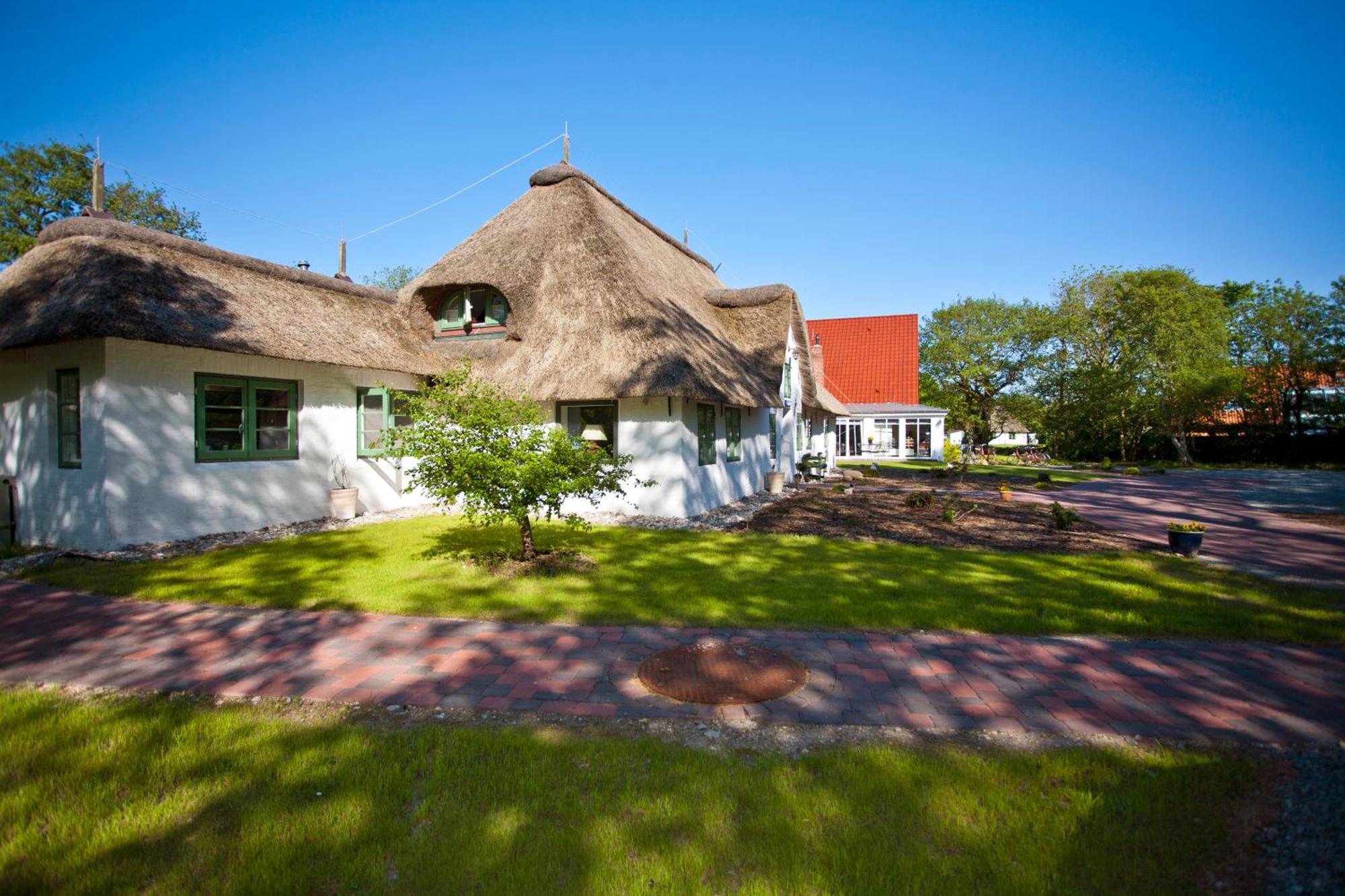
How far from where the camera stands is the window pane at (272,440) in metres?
10.4

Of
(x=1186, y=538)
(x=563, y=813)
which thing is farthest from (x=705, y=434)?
(x=563, y=813)

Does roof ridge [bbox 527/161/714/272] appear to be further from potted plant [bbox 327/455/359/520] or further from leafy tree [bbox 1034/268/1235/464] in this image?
leafy tree [bbox 1034/268/1235/464]

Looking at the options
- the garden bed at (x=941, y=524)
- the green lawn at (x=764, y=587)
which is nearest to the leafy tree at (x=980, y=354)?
the garden bed at (x=941, y=524)

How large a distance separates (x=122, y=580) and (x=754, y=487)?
12.9 metres

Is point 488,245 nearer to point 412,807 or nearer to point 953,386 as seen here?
point 412,807

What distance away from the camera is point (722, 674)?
4395 millimetres

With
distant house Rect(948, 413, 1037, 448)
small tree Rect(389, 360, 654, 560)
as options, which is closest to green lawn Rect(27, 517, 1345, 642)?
small tree Rect(389, 360, 654, 560)

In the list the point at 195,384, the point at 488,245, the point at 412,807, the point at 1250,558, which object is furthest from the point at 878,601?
the point at 488,245

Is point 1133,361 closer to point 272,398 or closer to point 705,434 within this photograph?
point 705,434

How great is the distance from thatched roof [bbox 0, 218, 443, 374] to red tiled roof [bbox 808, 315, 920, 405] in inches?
1031

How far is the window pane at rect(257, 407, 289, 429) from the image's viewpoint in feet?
34.1

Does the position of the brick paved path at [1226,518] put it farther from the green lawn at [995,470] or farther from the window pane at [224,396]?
the window pane at [224,396]

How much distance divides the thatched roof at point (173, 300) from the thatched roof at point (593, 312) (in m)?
2.20

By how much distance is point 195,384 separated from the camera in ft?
30.9
